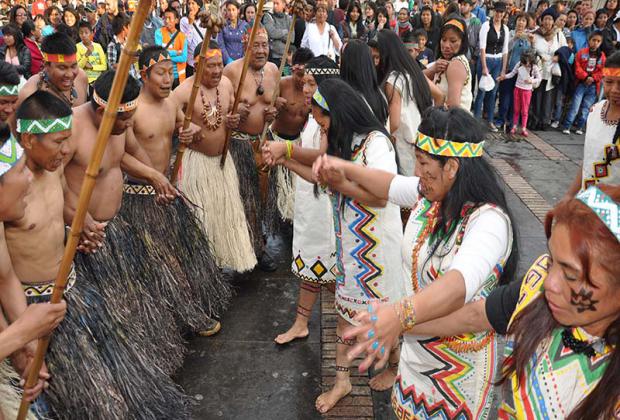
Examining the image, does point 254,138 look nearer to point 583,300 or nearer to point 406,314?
point 406,314

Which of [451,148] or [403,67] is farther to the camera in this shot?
[403,67]

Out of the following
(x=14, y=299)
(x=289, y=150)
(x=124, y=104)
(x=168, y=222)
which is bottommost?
(x=168, y=222)

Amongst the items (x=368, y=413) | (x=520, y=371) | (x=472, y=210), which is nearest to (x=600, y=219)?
(x=520, y=371)

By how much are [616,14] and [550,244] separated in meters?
10.2

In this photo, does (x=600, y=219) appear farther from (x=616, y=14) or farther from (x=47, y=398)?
(x=616, y=14)

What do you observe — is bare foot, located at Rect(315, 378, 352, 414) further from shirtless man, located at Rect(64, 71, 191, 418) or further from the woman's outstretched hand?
the woman's outstretched hand

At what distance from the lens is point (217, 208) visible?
4.29 metres

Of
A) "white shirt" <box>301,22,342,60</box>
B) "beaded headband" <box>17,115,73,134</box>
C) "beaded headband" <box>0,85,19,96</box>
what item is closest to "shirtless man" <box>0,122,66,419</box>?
"beaded headband" <box>17,115,73,134</box>

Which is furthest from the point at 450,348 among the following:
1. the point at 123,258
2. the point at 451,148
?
the point at 123,258

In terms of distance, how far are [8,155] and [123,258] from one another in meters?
1.38

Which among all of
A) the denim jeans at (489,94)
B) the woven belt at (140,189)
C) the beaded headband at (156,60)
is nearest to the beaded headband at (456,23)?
the beaded headband at (156,60)

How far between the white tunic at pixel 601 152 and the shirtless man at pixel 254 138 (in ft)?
8.10

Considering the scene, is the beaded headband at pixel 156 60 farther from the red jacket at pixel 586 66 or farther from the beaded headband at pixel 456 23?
the red jacket at pixel 586 66

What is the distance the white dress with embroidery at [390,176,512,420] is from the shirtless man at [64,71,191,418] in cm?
143
